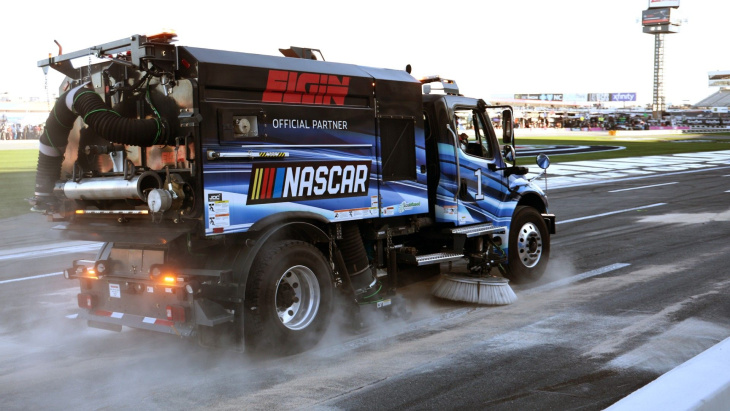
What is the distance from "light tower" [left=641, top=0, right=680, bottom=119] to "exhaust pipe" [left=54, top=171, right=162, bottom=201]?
174552 mm

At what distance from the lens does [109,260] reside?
6.41 metres

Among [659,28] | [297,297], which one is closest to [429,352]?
[297,297]

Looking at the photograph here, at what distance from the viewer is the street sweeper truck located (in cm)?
566

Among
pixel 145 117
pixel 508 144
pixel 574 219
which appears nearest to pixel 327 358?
pixel 145 117

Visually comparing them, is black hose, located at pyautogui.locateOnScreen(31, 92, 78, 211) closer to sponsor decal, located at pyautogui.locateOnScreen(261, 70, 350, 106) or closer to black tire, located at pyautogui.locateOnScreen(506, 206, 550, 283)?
sponsor decal, located at pyautogui.locateOnScreen(261, 70, 350, 106)

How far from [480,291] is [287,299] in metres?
2.54

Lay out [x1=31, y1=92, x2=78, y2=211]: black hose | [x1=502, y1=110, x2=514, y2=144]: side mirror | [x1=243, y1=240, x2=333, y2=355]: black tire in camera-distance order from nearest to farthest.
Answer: [x1=243, y1=240, x2=333, y2=355]: black tire
[x1=31, y1=92, x2=78, y2=211]: black hose
[x1=502, y1=110, x2=514, y2=144]: side mirror

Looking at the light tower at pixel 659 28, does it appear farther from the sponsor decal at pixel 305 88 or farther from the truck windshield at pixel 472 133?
the sponsor decal at pixel 305 88

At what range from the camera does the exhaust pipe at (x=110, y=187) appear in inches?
226

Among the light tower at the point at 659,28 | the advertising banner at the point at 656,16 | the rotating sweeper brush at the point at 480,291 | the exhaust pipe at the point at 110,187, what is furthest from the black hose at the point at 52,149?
the advertising banner at the point at 656,16

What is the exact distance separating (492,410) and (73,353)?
12.4ft

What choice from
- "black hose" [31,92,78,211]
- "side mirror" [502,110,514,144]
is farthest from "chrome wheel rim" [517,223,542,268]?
"black hose" [31,92,78,211]

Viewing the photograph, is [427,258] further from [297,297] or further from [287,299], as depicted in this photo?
[287,299]

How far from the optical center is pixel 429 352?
6.12 meters
